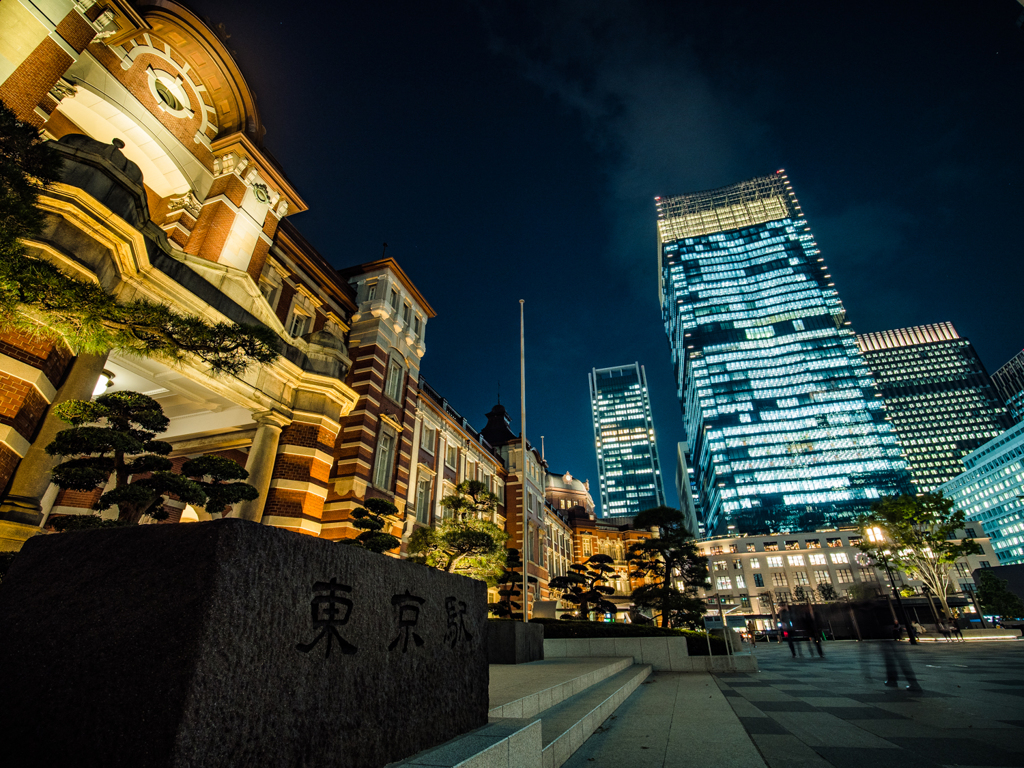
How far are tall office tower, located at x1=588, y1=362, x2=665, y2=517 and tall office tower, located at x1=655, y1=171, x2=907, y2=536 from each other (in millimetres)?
38031

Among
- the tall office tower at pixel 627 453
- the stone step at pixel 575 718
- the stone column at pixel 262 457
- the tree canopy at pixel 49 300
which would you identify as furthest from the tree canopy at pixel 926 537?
the tall office tower at pixel 627 453

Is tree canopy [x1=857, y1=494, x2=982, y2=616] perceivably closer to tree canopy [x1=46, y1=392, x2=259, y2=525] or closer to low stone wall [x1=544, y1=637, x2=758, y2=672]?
low stone wall [x1=544, y1=637, x2=758, y2=672]

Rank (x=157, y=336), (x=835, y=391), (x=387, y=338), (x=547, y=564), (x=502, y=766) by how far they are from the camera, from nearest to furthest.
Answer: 1. (x=502, y=766)
2. (x=157, y=336)
3. (x=387, y=338)
4. (x=547, y=564)
5. (x=835, y=391)

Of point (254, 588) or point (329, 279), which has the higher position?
point (329, 279)

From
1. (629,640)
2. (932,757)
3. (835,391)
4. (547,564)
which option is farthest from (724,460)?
(932,757)

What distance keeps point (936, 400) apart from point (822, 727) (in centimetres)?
19383

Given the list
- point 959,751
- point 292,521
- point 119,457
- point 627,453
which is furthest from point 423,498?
point 627,453

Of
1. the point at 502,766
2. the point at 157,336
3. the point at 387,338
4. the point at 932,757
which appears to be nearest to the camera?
the point at 502,766

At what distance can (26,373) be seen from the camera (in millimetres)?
8094

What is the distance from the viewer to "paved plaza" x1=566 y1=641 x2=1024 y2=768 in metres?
4.85

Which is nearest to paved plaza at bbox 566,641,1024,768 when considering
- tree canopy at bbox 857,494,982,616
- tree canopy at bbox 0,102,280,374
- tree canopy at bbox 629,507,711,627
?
tree canopy at bbox 0,102,280,374

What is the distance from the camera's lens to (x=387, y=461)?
2023 cm

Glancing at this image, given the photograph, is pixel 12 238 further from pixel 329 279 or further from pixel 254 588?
pixel 329 279

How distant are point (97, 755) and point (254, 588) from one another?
30.2 inches
